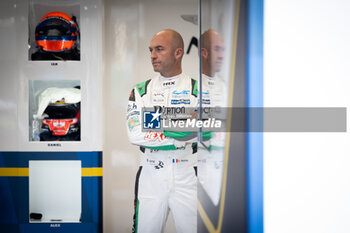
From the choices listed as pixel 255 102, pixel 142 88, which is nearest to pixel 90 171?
pixel 142 88

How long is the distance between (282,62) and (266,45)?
22 millimetres

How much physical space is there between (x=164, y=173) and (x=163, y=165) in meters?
0.06

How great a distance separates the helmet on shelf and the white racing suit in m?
0.69

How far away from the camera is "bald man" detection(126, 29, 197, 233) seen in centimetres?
230

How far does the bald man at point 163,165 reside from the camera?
7.55 feet

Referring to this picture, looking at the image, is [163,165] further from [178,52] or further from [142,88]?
[178,52]

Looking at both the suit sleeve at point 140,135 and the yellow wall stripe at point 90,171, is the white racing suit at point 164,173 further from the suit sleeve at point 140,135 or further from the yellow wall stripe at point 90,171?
the yellow wall stripe at point 90,171

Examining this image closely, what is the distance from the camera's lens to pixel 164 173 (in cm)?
234

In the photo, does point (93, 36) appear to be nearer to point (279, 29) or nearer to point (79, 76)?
point (79, 76)

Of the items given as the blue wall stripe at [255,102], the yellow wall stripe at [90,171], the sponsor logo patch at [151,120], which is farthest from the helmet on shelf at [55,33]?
the blue wall stripe at [255,102]

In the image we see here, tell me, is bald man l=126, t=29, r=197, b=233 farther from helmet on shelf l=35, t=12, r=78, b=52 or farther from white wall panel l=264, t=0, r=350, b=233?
white wall panel l=264, t=0, r=350, b=233

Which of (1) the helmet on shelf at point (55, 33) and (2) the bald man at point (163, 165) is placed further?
(1) the helmet on shelf at point (55, 33)

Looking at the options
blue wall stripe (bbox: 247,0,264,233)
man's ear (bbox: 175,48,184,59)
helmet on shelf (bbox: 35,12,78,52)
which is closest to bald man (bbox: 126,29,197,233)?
man's ear (bbox: 175,48,184,59)

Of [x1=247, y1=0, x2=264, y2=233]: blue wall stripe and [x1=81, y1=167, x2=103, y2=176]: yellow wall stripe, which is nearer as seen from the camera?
[x1=247, y1=0, x2=264, y2=233]: blue wall stripe
